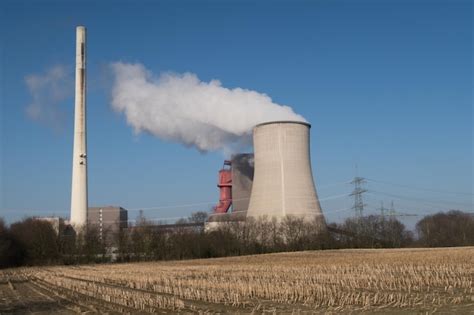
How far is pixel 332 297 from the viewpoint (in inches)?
458

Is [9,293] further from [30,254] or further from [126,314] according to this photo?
[30,254]

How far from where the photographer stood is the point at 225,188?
64.0m

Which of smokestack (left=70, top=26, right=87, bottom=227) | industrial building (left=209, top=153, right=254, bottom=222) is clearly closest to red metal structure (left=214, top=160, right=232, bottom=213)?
industrial building (left=209, top=153, right=254, bottom=222)

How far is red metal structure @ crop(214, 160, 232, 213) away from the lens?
63875 millimetres

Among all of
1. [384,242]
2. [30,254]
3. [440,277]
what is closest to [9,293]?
[440,277]

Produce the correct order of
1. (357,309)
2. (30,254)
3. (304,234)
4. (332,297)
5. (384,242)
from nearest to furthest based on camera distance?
(357,309) → (332,297) → (30,254) → (304,234) → (384,242)

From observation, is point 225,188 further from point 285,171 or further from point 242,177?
point 285,171

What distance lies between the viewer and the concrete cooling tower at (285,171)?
36625mm

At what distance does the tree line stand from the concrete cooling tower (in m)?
5.29

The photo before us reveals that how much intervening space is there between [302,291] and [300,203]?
25.0 meters

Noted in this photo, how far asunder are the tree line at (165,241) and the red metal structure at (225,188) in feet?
29.3

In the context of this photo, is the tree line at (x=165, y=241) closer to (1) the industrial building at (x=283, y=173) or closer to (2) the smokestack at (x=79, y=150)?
(2) the smokestack at (x=79, y=150)

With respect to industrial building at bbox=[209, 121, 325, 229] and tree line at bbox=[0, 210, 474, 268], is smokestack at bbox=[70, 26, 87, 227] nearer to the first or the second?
tree line at bbox=[0, 210, 474, 268]

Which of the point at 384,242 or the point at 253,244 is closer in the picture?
the point at 253,244
